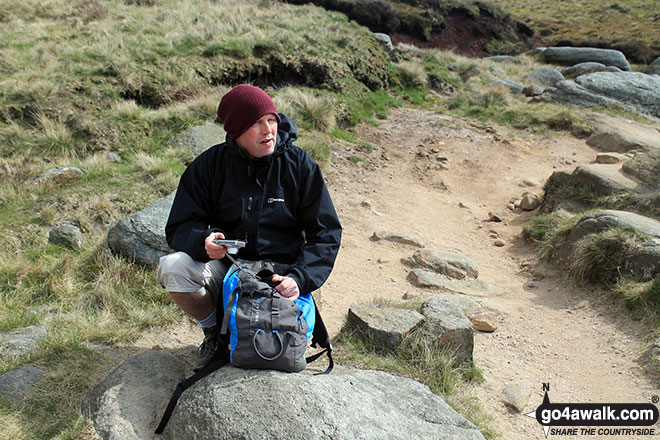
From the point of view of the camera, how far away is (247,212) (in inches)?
109

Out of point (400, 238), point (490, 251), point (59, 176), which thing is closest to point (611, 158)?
point (490, 251)

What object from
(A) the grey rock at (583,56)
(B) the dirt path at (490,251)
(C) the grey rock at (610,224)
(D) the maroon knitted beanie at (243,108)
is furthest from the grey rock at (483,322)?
(A) the grey rock at (583,56)

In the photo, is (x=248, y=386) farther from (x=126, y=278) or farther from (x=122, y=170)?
(x=122, y=170)

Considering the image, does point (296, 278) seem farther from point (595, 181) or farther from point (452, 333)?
point (595, 181)

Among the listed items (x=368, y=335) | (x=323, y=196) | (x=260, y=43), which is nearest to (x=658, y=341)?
(x=368, y=335)

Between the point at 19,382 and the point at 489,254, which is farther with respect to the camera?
the point at 489,254

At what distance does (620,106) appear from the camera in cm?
1352

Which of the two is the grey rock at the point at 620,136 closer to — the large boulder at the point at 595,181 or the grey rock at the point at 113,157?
the large boulder at the point at 595,181

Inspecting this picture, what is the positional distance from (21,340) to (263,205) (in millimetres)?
2037

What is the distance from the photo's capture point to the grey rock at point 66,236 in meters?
4.85

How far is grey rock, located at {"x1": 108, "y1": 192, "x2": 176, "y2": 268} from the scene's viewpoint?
4348 millimetres

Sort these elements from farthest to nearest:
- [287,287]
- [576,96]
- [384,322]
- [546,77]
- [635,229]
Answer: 1. [546,77]
2. [576,96]
3. [635,229]
4. [384,322]
5. [287,287]

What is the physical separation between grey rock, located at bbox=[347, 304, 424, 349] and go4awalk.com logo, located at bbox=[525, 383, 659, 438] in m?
1.00

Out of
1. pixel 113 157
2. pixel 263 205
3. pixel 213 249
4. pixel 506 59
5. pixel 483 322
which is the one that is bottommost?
pixel 506 59
